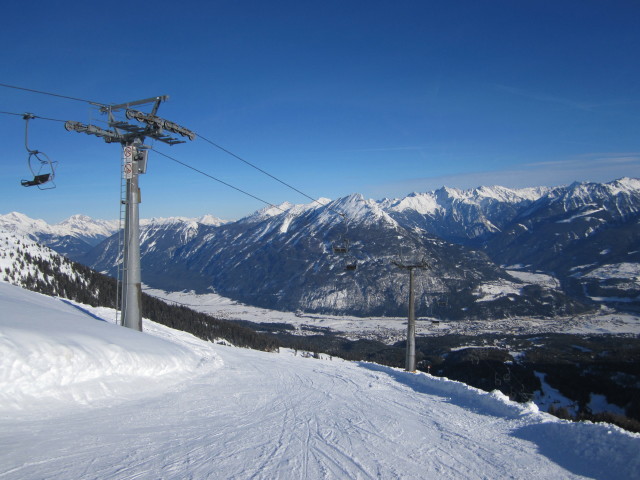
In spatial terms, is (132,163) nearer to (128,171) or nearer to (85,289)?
(128,171)

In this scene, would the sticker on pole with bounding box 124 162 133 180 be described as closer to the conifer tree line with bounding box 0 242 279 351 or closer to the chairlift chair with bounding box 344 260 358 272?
the chairlift chair with bounding box 344 260 358 272

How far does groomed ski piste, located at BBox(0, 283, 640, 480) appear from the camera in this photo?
7.11m

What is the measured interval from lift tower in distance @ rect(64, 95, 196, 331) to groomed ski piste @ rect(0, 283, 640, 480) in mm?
5516

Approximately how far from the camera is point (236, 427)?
9.50 metres

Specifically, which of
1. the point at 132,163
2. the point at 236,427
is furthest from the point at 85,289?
the point at 236,427

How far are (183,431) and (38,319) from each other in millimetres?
8603

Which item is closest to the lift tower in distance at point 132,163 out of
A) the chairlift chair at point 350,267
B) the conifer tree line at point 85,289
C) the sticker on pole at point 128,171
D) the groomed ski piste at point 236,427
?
the sticker on pole at point 128,171

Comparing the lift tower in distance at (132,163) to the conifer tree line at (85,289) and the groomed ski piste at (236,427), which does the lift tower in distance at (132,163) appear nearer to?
the groomed ski piste at (236,427)

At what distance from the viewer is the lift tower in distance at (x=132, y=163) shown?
20406 millimetres

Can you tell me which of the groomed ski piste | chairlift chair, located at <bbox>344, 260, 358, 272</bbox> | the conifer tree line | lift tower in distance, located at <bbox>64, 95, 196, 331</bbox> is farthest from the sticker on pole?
the conifer tree line

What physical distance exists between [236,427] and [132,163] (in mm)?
15807

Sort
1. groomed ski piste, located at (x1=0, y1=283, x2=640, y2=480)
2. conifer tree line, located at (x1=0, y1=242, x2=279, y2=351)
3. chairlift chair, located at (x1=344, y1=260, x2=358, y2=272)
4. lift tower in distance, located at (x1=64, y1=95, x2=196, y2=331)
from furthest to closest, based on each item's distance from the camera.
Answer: conifer tree line, located at (x1=0, y1=242, x2=279, y2=351) < chairlift chair, located at (x1=344, y1=260, x2=358, y2=272) < lift tower in distance, located at (x1=64, y1=95, x2=196, y2=331) < groomed ski piste, located at (x1=0, y1=283, x2=640, y2=480)

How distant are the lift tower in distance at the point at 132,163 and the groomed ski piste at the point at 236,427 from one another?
5.52 meters

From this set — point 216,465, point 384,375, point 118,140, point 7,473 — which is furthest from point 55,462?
point 118,140
